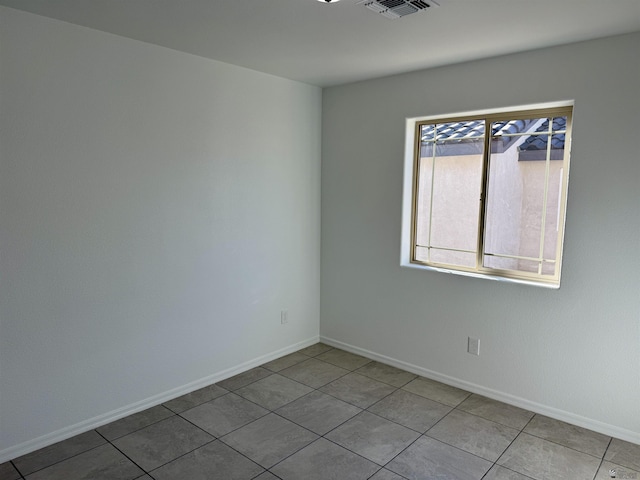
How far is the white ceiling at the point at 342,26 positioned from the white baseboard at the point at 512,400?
7.72ft

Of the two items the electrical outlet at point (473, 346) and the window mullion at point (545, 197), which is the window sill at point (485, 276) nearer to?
the window mullion at point (545, 197)

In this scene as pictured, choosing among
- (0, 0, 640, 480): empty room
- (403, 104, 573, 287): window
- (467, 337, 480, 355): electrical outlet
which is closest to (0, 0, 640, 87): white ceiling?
(0, 0, 640, 480): empty room

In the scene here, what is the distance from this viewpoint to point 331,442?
2.69 metres

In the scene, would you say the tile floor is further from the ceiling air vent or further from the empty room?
the ceiling air vent

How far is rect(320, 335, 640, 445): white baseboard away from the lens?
9.02 feet

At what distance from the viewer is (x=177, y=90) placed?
9.98 feet

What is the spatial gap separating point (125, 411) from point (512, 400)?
2655 millimetres

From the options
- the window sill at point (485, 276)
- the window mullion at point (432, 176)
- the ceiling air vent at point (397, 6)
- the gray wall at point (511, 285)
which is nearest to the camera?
the ceiling air vent at point (397, 6)

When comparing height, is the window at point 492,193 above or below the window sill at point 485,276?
above

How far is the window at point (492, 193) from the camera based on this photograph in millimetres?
3014

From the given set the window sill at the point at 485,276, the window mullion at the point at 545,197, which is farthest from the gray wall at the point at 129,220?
the window mullion at the point at 545,197

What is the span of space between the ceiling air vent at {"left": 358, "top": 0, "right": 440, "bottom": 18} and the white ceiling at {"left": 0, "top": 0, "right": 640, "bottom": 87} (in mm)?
61

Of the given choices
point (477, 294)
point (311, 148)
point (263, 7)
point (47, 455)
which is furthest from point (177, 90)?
point (477, 294)

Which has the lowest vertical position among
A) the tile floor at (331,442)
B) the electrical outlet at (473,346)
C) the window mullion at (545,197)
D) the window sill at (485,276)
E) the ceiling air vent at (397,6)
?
the tile floor at (331,442)
